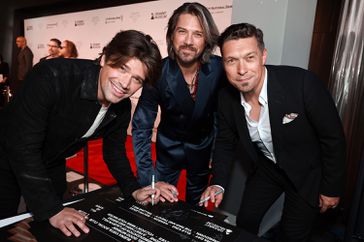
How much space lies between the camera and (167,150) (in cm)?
177

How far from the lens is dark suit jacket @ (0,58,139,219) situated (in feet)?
3.15

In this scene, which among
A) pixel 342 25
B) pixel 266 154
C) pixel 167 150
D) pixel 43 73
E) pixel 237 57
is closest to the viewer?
pixel 43 73

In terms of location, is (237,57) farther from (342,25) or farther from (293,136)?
(342,25)

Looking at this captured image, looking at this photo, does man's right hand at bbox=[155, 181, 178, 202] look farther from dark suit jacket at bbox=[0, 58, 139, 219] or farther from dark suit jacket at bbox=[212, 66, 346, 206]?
dark suit jacket at bbox=[212, 66, 346, 206]

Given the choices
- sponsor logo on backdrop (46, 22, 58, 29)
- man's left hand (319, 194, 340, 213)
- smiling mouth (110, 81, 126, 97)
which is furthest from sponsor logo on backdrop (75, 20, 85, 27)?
man's left hand (319, 194, 340, 213)

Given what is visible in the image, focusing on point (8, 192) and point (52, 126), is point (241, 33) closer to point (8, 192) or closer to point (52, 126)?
point (52, 126)

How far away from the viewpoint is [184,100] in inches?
62.7

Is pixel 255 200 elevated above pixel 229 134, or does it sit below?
below

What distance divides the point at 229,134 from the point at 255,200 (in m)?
0.42

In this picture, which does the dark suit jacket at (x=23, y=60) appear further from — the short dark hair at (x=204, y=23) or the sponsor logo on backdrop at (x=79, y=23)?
the short dark hair at (x=204, y=23)

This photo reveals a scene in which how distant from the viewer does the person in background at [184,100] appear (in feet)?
4.95

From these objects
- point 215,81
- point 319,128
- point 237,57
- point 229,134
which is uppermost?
point 237,57

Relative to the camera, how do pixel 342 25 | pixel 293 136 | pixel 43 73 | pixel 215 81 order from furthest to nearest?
pixel 342 25 < pixel 215 81 < pixel 293 136 < pixel 43 73

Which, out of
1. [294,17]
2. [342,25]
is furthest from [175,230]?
[342,25]
